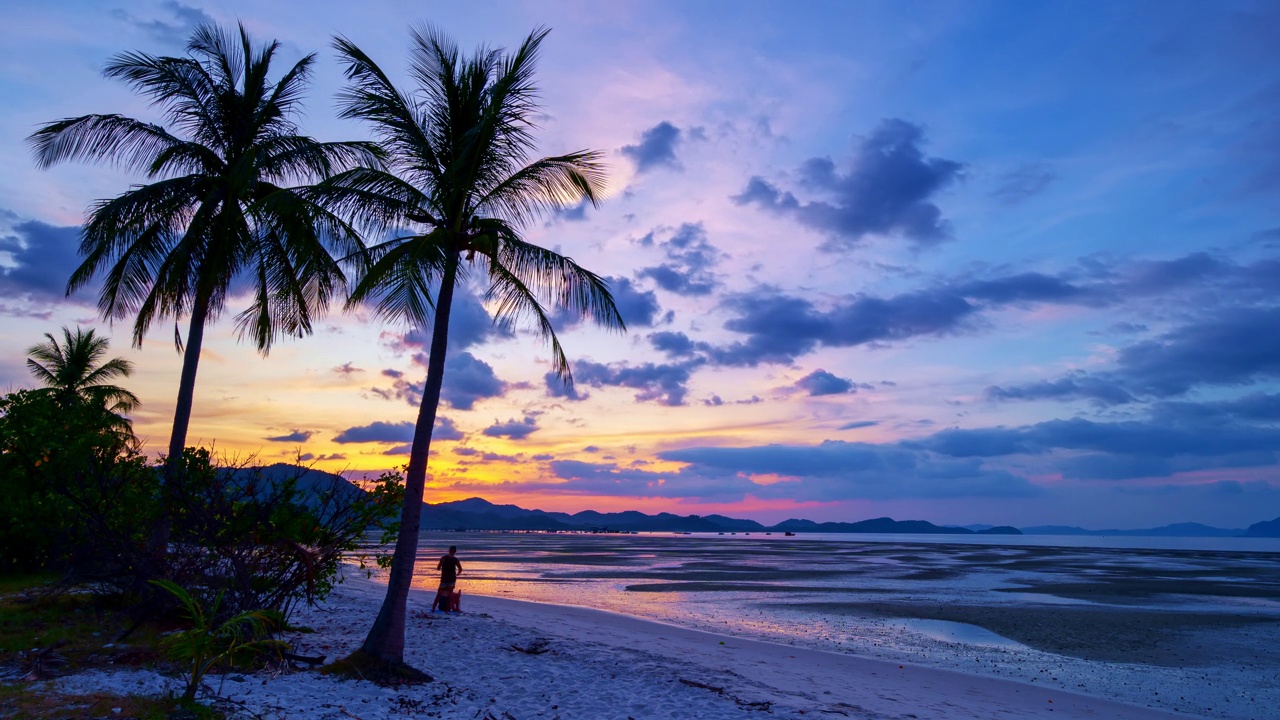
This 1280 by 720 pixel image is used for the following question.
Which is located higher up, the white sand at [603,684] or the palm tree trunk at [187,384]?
the palm tree trunk at [187,384]

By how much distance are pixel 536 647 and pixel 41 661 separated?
7.41m

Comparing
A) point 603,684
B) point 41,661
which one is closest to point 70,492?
point 41,661

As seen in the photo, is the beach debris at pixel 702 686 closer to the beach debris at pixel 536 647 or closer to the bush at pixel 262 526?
the beach debris at pixel 536 647

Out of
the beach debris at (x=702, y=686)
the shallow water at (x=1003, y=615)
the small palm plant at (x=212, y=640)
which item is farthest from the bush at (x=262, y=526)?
the shallow water at (x=1003, y=615)

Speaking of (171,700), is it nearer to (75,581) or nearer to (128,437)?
(75,581)

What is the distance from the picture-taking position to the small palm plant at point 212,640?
7.68 m

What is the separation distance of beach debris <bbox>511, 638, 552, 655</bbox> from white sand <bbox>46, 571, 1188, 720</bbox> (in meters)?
0.20

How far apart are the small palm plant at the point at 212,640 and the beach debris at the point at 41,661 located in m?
1.22

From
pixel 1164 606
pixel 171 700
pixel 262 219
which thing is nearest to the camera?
pixel 171 700

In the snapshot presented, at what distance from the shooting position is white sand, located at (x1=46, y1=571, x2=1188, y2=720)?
8812mm

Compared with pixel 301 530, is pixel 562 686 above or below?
below

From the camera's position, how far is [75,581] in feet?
39.6

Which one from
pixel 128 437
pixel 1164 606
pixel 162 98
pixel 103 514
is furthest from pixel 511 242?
pixel 1164 606

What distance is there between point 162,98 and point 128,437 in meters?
6.82
